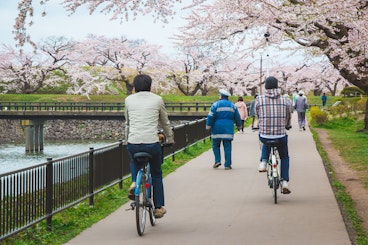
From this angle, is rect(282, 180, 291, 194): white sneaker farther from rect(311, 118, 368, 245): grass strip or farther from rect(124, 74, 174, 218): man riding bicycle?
rect(124, 74, 174, 218): man riding bicycle

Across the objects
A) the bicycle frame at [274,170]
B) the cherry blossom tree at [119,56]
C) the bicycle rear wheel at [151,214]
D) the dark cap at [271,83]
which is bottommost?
the bicycle rear wheel at [151,214]

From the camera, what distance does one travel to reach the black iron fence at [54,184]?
8164mm

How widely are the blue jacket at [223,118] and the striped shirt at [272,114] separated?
5213 millimetres

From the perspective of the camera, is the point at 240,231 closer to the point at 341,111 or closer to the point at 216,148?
the point at 216,148

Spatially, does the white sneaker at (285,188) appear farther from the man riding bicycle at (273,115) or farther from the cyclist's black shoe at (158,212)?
the cyclist's black shoe at (158,212)

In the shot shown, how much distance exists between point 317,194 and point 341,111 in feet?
110

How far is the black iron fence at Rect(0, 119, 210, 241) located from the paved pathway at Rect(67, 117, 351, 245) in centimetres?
70

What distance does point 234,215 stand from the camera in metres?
9.99

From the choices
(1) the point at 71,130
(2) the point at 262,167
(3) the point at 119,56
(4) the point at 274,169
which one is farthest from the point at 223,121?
(3) the point at 119,56

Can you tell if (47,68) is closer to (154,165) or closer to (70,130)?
(70,130)

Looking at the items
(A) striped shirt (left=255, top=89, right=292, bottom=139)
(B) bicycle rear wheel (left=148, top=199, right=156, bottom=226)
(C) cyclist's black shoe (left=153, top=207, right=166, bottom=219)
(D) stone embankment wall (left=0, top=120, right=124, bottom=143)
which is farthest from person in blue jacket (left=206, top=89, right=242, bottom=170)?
(D) stone embankment wall (left=0, top=120, right=124, bottom=143)

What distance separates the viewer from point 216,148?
655 inches

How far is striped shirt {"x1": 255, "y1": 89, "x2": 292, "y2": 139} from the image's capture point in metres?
10.9

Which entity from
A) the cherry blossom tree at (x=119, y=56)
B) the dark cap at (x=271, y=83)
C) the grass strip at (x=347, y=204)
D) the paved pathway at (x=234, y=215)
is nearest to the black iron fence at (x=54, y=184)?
the paved pathway at (x=234, y=215)
